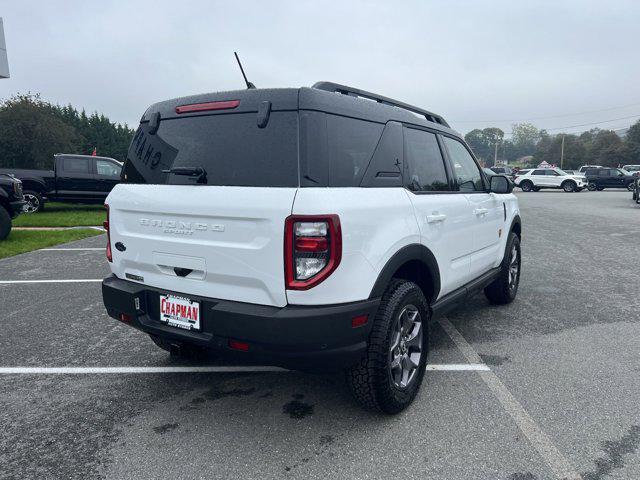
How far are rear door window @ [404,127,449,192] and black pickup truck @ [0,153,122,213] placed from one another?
46.6ft

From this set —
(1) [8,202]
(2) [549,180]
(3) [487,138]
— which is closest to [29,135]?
(1) [8,202]

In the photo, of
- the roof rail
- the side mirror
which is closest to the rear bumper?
the roof rail

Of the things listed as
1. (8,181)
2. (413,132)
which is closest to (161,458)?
(413,132)

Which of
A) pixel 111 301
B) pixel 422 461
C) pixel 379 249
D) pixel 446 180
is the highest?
pixel 446 180

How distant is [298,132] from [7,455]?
2315mm

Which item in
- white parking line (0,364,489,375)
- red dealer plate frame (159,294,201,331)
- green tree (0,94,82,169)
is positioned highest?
green tree (0,94,82,169)

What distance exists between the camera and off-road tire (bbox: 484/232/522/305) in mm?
4898

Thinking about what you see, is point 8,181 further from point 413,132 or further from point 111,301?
point 413,132

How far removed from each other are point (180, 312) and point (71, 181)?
586 inches

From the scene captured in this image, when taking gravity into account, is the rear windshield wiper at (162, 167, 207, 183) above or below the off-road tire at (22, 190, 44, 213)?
above

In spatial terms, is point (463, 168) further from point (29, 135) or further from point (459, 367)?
point (29, 135)

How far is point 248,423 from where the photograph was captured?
280 cm

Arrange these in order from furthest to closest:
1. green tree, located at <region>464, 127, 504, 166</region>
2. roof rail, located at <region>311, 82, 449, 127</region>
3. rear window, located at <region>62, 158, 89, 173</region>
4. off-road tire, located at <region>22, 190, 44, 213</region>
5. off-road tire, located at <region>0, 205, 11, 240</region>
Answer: green tree, located at <region>464, 127, 504, 166</region> → rear window, located at <region>62, 158, 89, 173</region> → off-road tire, located at <region>22, 190, 44, 213</region> → off-road tire, located at <region>0, 205, 11, 240</region> → roof rail, located at <region>311, 82, 449, 127</region>

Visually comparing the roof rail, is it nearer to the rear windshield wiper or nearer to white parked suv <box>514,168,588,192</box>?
the rear windshield wiper
